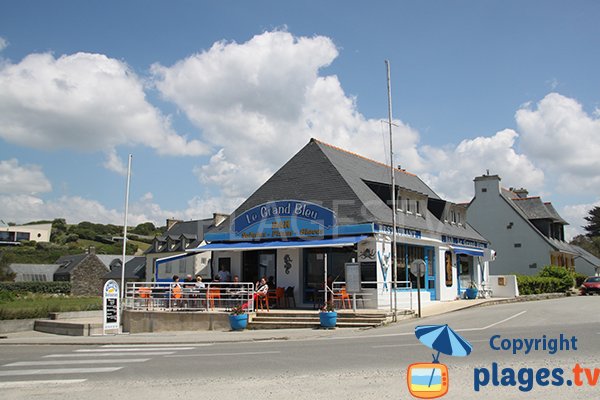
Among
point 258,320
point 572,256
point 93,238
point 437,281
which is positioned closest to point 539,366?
point 258,320

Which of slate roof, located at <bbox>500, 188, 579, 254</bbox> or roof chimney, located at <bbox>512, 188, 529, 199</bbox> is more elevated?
roof chimney, located at <bbox>512, 188, 529, 199</bbox>

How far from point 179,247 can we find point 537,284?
3341 cm

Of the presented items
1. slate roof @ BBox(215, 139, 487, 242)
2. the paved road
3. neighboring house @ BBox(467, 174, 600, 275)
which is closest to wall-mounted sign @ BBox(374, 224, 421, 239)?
slate roof @ BBox(215, 139, 487, 242)

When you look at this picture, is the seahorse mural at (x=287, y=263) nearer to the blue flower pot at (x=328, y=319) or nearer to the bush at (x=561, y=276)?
the blue flower pot at (x=328, y=319)

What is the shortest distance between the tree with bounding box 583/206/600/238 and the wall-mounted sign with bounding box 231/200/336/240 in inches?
2351

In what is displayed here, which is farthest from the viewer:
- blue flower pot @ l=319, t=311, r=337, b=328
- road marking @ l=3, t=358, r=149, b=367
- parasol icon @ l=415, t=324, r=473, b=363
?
blue flower pot @ l=319, t=311, r=337, b=328

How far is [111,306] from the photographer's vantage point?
817 inches

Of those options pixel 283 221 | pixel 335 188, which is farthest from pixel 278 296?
pixel 335 188

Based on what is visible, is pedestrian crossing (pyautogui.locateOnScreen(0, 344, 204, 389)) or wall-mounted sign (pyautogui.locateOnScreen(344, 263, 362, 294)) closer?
pedestrian crossing (pyautogui.locateOnScreen(0, 344, 204, 389))

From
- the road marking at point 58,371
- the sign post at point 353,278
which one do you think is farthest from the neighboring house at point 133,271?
the road marking at point 58,371

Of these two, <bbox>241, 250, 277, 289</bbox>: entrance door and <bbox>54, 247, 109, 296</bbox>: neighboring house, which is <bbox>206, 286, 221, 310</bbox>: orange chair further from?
<bbox>54, 247, 109, 296</bbox>: neighboring house

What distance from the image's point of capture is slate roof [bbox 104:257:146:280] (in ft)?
199

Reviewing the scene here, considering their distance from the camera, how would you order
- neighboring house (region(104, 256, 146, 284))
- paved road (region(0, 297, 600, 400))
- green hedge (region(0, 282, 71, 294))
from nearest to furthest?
1. paved road (region(0, 297, 600, 400))
2. green hedge (region(0, 282, 71, 294))
3. neighboring house (region(104, 256, 146, 284))

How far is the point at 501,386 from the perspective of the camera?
8484 millimetres
